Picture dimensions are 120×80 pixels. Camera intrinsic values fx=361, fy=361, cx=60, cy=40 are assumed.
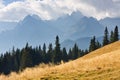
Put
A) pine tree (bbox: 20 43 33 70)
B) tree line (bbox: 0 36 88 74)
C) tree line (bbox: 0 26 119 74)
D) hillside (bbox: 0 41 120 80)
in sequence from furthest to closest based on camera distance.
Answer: tree line (bbox: 0 26 119 74) → tree line (bbox: 0 36 88 74) → pine tree (bbox: 20 43 33 70) → hillside (bbox: 0 41 120 80)

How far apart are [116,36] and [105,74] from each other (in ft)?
429

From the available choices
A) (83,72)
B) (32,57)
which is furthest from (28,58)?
(83,72)

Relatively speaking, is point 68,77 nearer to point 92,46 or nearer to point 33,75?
point 33,75

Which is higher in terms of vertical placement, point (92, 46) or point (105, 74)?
point (92, 46)

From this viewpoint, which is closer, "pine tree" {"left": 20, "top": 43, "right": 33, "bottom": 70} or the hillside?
the hillside

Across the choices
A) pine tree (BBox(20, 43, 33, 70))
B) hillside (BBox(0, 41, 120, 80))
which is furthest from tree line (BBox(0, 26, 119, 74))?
hillside (BBox(0, 41, 120, 80))

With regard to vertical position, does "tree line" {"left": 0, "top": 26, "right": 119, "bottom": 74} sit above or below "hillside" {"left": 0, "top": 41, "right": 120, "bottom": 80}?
above

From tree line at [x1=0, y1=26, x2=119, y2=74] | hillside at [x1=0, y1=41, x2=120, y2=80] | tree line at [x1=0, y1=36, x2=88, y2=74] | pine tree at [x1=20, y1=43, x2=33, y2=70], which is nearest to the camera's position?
hillside at [x1=0, y1=41, x2=120, y2=80]

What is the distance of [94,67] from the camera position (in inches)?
1023

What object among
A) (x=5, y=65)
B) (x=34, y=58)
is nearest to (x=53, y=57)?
(x=34, y=58)

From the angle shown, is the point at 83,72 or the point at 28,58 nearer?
the point at 83,72

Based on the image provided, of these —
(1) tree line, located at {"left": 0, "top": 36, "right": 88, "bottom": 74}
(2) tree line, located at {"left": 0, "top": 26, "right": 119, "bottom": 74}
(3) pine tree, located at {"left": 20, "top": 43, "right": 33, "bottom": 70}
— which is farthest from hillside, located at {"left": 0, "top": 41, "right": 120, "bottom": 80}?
(3) pine tree, located at {"left": 20, "top": 43, "right": 33, "bottom": 70}

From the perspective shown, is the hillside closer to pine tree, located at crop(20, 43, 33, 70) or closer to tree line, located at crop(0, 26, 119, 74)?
tree line, located at crop(0, 26, 119, 74)

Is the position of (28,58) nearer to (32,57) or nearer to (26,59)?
(26,59)
